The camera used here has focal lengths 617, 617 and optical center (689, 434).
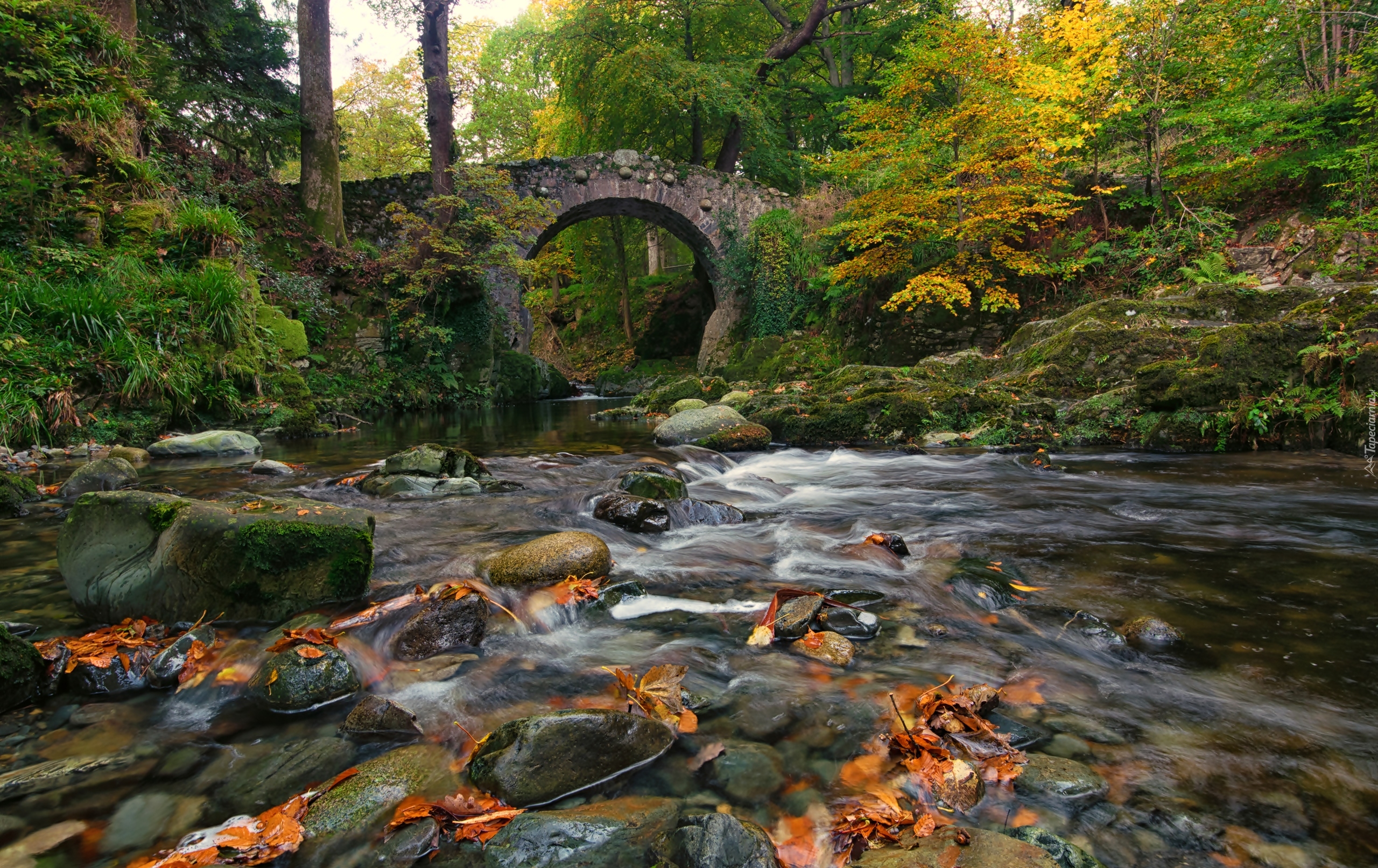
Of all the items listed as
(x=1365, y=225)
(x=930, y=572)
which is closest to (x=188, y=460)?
(x=930, y=572)

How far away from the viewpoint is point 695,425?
8492mm

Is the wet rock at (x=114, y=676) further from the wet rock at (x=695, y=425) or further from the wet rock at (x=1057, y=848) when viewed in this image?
the wet rock at (x=695, y=425)

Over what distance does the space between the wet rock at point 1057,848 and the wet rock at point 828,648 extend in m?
0.89

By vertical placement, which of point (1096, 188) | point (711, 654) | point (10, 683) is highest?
point (1096, 188)

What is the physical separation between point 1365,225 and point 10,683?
1313cm

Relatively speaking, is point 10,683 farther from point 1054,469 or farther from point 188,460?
point 1054,469

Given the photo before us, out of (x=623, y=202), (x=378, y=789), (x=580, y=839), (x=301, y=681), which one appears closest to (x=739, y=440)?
(x=301, y=681)

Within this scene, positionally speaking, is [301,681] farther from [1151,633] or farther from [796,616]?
[1151,633]

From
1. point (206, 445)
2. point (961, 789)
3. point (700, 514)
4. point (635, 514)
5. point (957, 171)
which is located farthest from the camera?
point (957, 171)

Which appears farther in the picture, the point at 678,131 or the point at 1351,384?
the point at 678,131

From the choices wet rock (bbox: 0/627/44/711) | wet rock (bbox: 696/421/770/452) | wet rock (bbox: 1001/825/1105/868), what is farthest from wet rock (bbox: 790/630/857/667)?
wet rock (bbox: 696/421/770/452)

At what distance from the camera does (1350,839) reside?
142 centimetres

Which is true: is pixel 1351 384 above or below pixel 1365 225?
below

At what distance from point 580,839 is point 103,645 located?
7.00ft
